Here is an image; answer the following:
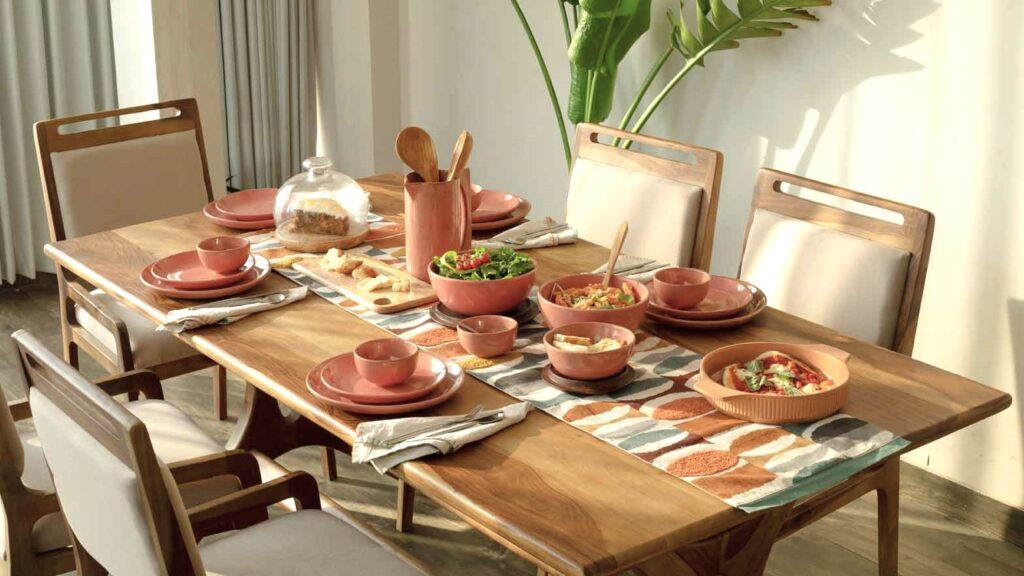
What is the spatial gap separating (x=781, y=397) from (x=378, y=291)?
868mm

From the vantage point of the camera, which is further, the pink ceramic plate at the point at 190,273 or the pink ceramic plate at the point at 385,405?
the pink ceramic plate at the point at 190,273

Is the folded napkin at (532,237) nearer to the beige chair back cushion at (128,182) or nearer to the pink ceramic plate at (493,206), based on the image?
the pink ceramic plate at (493,206)

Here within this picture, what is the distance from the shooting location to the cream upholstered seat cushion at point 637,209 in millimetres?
2576

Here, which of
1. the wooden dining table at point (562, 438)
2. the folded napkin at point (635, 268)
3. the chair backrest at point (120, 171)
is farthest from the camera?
the chair backrest at point (120, 171)

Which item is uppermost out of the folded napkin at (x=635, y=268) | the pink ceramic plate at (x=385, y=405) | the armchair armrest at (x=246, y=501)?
the folded napkin at (x=635, y=268)

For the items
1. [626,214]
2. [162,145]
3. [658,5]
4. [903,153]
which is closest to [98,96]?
[162,145]

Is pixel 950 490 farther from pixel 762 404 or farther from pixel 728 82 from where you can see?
pixel 762 404

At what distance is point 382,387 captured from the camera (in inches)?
66.8

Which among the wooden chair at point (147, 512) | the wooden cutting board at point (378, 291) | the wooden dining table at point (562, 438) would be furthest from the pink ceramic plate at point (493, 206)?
the wooden chair at point (147, 512)

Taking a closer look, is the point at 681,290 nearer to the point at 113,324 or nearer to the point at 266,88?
the point at 113,324

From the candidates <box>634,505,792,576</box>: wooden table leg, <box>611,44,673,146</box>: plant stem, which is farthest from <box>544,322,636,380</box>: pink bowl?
<box>611,44,673,146</box>: plant stem

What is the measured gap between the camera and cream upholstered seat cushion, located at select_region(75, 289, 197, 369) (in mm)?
2650

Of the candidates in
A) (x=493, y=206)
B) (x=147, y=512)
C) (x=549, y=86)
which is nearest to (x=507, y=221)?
(x=493, y=206)

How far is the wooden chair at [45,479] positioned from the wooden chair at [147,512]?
0.02 meters
